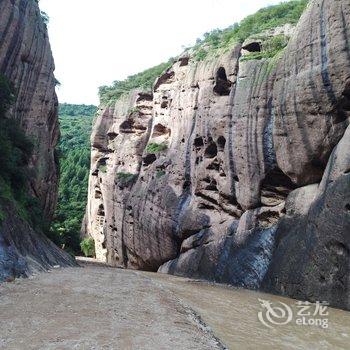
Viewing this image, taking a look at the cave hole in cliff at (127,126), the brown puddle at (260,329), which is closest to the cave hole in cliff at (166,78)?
the cave hole in cliff at (127,126)

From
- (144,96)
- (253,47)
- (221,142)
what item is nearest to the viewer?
(221,142)

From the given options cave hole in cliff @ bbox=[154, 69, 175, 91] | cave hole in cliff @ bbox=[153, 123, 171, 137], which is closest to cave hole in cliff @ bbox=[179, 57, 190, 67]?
cave hole in cliff @ bbox=[154, 69, 175, 91]

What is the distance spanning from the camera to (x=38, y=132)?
30.5 metres

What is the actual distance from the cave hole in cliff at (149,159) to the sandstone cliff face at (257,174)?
0.15 m

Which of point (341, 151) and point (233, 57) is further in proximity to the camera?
point (233, 57)

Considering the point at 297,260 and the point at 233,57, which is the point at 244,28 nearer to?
the point at 233,57

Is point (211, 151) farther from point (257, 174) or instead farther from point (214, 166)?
point (257, 174)

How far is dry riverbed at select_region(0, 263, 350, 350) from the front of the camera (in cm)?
670

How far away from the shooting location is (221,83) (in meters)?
28.2

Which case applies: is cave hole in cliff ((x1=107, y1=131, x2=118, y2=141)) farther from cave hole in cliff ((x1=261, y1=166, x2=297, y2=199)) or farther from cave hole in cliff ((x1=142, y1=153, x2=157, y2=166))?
cave hole in cliff ((x1=261, y1=166, x2=297, y2=199))

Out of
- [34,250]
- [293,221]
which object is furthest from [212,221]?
[34,250]

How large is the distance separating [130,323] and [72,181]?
6771cm

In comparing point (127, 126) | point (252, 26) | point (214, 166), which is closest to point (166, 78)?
point (127, 126)

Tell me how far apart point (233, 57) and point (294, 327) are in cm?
2089
